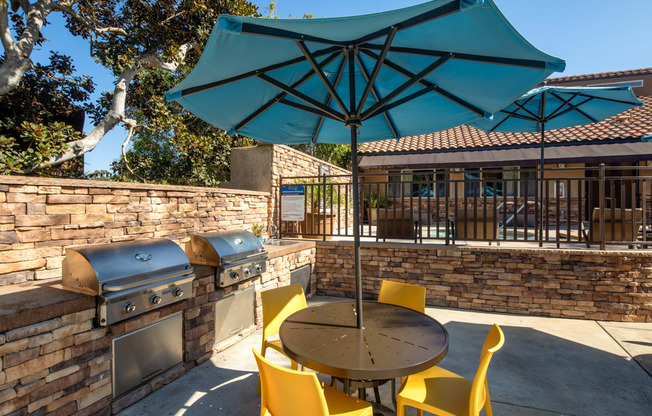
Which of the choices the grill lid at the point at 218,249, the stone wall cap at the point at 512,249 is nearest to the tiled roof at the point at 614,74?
the stone wall cap at the point at 512,249

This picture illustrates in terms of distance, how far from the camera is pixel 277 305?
3053 millimetres

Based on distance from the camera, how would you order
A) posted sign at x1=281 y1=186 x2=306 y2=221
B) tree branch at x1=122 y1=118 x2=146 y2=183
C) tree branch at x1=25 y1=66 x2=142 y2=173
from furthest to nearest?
tree branch at x1=122 y1=118 x2=146 y2=183, tree branch at x1=25 y1=66 x2=142 y2=173, posted sign at x1=281 y1=186 x2=306 y2=221

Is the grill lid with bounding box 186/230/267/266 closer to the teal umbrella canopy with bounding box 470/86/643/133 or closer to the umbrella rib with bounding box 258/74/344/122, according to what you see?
the umbrella rib with bounding box 258/74/344/122

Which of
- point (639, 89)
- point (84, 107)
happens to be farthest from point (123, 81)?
point (639, 89)

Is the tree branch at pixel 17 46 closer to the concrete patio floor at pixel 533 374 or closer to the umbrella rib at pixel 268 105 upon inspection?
the umbrella rib at pixel 268 105

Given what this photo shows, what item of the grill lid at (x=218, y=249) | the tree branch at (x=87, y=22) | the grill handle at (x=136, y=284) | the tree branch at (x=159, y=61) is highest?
the tree branch at (x=87, y=22)

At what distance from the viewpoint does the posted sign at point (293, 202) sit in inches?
243

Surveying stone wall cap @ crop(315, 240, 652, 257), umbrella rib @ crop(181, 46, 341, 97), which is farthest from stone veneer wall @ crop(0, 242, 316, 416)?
stone wall cap @ crop(315, 240, 652, 257)

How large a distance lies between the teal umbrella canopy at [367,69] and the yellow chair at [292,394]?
1.84 m

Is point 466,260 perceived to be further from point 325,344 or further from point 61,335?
point 61,335

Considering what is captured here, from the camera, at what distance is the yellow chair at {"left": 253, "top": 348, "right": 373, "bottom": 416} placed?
4.97 feet

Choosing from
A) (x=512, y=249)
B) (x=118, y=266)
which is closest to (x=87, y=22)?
(x=118, y=266)

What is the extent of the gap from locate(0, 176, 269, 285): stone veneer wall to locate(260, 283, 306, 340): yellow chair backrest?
5.43ft

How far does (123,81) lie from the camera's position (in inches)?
272
